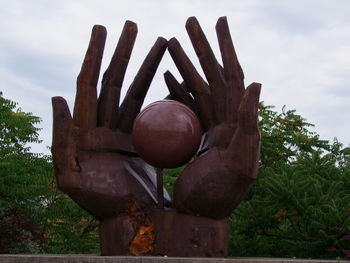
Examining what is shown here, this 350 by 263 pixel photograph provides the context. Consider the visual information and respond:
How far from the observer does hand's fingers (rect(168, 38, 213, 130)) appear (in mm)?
8961

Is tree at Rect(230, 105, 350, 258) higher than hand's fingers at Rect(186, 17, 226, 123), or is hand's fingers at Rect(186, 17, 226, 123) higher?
hand's fingers at Rect(186, 17, 226, 123)

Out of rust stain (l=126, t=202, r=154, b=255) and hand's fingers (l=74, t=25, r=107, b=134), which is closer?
rust stain (l=126, t=202, r=154, b=255)

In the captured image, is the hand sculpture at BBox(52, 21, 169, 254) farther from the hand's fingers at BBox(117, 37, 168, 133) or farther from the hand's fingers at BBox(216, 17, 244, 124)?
the hand's fingers at BBox(216, 17, 244, 124)

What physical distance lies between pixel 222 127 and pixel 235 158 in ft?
2.85

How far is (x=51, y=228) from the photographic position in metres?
14.8

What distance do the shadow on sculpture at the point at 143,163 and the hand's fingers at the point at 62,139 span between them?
0.01m

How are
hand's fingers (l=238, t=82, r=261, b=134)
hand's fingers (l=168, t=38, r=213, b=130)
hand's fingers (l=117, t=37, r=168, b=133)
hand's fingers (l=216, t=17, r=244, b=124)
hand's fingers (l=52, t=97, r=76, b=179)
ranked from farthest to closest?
hand's fingers (l=117, t=37, r=168, b=133) → hand's fingers (l=168, t=38, r=213, b=130) → hand's fingers (l=216, t=17, r=244, b=124) → hand's fingers (l=52, t=97, r=76, b=179) → hand's fingers (l=238, t=82, r=261, b=134)

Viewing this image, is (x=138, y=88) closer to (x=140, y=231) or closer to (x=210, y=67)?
(x=210, y=67)

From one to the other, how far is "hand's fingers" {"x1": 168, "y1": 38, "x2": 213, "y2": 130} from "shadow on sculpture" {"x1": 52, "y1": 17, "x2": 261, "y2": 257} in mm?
15

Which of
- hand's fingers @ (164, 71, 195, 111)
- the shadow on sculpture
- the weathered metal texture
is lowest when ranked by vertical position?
the weathered metal texture

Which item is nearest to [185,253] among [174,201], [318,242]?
[174,201]

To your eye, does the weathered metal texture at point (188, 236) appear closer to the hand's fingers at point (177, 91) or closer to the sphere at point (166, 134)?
the sphere at point (166, 134)

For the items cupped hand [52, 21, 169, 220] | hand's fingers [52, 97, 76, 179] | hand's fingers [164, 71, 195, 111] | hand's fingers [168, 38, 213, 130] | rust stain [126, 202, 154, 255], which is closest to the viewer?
hand's fingers [52, 97, 76, 179]

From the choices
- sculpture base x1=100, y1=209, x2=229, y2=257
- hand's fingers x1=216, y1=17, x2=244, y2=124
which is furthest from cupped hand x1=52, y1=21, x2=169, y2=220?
hand's fingers x1=216, y1=17, x2=244, y2=124
